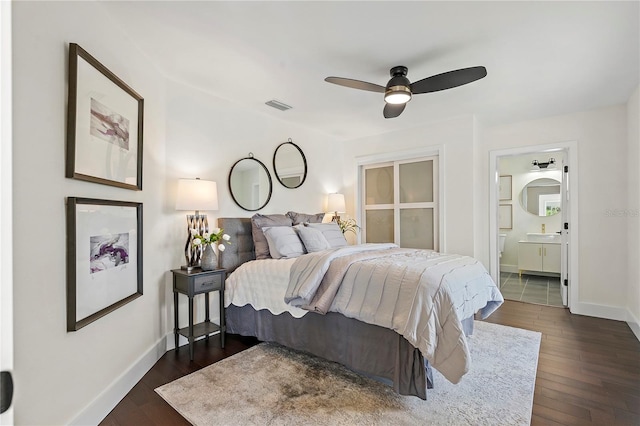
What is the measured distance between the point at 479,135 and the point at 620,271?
2.37 m

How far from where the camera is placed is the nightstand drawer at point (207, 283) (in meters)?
2.78

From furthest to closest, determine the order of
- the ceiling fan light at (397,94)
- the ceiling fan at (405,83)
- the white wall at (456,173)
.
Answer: the white wall at (456,173)
the ceiling fan light at (397,94)
the ceiling fan at (405,83)

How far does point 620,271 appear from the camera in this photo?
374 centimetres

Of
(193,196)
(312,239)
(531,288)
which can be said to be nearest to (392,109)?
(312,239)

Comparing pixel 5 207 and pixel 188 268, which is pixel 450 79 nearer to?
pixel 5 207

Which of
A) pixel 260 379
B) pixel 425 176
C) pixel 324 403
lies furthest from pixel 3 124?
pixel 425 176

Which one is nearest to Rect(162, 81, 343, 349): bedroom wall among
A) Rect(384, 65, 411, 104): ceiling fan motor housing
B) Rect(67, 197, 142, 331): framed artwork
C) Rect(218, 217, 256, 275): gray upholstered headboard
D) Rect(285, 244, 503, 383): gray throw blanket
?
Rect(218, 217, 256, 275): gray upholstered headboard

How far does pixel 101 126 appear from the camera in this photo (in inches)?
76.5

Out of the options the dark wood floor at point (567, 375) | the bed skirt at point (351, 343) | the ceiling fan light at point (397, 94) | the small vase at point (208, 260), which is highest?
the ceiling fan light at point (397, 94)

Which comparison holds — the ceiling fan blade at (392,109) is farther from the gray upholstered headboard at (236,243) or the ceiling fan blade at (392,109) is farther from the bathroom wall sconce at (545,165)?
the bathroom wall sconce at (545,165)

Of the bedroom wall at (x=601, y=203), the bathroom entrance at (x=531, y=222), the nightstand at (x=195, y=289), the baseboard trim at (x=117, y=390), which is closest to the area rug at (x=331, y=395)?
the baseboard trim at (x=117, y=390)

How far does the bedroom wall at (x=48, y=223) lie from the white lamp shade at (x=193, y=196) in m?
0.77

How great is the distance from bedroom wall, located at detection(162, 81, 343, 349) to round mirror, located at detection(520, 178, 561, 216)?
4.64 metres

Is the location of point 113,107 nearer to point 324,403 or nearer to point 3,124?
point 3,124
